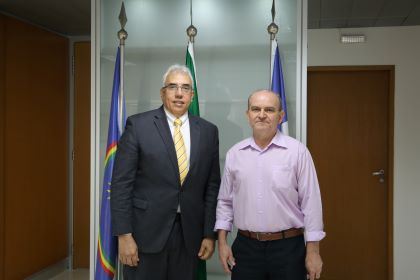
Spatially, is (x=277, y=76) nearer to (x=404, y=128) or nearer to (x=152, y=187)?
(x=152, y=187)

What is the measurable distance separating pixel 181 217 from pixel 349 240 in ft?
8.58

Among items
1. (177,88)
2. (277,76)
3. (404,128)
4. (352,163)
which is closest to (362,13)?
(404,128)

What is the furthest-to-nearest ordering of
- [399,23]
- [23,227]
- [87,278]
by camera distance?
[399,23] → [87,278] → [23,227]

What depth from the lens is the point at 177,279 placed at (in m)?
1.94

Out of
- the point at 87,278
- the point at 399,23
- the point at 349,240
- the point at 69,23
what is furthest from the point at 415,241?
the point at 69,23

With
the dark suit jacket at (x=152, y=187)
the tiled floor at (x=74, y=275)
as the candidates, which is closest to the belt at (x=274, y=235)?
the dark suit jacket at (x=152, y=187)

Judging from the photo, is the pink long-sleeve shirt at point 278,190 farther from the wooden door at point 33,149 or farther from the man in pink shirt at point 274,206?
the wooden door at point 33,149

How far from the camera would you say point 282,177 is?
6.02 feet

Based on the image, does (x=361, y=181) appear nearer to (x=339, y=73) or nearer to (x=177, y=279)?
(x=339, y=73)

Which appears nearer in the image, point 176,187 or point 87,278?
point 176,187

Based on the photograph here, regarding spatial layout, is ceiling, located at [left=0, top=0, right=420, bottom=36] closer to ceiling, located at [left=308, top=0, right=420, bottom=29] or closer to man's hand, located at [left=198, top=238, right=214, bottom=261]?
ceiling, located at [left=308, top=0, right=420, bottom=29]

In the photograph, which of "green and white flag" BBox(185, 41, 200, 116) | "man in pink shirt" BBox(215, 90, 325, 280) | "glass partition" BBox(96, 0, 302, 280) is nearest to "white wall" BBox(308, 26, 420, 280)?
"glass partition" BBox(96, 0, 302, 280)

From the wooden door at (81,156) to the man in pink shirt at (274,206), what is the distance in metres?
2.54

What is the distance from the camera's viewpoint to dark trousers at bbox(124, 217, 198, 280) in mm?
1911
